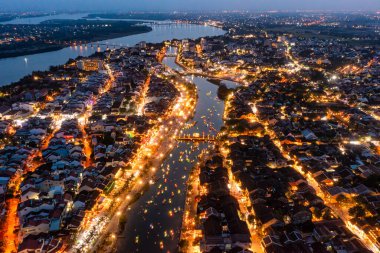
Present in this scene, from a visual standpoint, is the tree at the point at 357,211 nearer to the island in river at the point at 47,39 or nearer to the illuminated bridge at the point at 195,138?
the illuminated bridge at the point at 195,138

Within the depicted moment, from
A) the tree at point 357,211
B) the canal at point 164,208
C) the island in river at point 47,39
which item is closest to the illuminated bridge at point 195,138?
the canal at point 164,208

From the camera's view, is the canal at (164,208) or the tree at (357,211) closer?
the canal at (164,208)

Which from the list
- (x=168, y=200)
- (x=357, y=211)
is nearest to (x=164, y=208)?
(x=168, y=200)

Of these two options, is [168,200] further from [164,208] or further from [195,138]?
[195,138]

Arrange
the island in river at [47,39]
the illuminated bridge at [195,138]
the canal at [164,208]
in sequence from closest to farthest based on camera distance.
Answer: the canal at [164,208]
the illuminated bridge at [195,138]
the island in river at [47,39]

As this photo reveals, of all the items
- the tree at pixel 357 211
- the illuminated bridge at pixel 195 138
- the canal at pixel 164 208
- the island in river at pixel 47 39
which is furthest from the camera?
the island in river at pixel 47 39

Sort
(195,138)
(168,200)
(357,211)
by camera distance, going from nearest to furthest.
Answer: (357,211), (168,200), (195,138)
